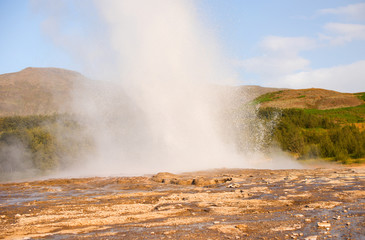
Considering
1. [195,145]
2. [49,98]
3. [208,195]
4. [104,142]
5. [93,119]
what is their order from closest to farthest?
1. [208,195]
2. [195,145]
3. [104,142]
4. [93,119]
5. [49,98]

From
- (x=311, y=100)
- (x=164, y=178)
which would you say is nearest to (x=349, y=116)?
(x=311, y=100)

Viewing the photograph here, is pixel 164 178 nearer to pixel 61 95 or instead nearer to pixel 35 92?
pixel 35 92

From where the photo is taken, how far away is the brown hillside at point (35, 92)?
97.6 meters

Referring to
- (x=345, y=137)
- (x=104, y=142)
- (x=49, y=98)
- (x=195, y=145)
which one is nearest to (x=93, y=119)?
(x=104, y=142)

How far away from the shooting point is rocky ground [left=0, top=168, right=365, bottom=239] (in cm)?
617

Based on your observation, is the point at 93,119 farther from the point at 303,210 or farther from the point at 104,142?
the point at 303,210

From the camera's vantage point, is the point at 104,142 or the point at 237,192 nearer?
the point at 237,192

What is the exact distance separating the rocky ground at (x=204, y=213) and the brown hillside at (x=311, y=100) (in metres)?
52.1

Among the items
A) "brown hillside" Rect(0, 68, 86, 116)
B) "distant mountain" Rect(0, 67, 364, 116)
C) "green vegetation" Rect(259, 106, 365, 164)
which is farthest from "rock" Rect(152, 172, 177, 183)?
"brown hillside" Rect(0, 68, 86, 116)

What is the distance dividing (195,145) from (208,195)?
1310cm

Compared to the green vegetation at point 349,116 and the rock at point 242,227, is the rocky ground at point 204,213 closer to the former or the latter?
the rock at point 242,227

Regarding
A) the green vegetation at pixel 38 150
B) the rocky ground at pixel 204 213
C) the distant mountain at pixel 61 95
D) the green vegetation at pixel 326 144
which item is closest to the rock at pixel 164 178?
the rocky ground at pixel 204 213

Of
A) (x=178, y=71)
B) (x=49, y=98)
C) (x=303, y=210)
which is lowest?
(x=303, y=210)

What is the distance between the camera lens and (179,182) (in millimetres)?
13984
